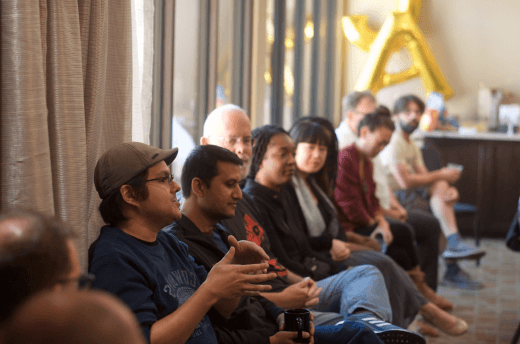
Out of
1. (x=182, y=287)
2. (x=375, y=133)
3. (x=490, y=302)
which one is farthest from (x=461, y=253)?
(x=182, y=287)

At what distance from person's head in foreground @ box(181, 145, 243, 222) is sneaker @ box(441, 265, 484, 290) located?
302 cm

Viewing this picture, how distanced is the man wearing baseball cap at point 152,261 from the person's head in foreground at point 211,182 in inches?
8.9

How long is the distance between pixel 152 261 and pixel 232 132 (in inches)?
42.6

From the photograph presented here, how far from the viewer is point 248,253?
1593 mm

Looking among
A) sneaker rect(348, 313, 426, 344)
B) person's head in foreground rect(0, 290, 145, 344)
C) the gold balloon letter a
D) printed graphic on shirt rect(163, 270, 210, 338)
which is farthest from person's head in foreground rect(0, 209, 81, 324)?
the gold balloon letter a

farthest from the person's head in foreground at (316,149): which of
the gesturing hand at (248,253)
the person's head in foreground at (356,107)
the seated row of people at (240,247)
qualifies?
the gesturing hand at (248,253)

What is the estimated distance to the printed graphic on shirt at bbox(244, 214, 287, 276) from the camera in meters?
2.15

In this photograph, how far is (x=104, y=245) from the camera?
132cm

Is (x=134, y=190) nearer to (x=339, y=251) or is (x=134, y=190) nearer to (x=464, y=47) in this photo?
(x=339, y=251)

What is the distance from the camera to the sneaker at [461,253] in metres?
4.33

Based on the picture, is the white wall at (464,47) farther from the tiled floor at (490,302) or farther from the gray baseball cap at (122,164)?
the gray baseball cap at (122,164)

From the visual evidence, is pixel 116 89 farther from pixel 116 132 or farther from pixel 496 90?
pixel 496 90

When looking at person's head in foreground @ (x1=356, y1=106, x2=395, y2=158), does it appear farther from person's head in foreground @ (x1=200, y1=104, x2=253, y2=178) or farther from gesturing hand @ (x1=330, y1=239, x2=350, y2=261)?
person's head in foreground @ (x1=200, y1=104, x2=253, y2=178)


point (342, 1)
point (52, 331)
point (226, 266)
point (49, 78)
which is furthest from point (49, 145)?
point (342, 1)
